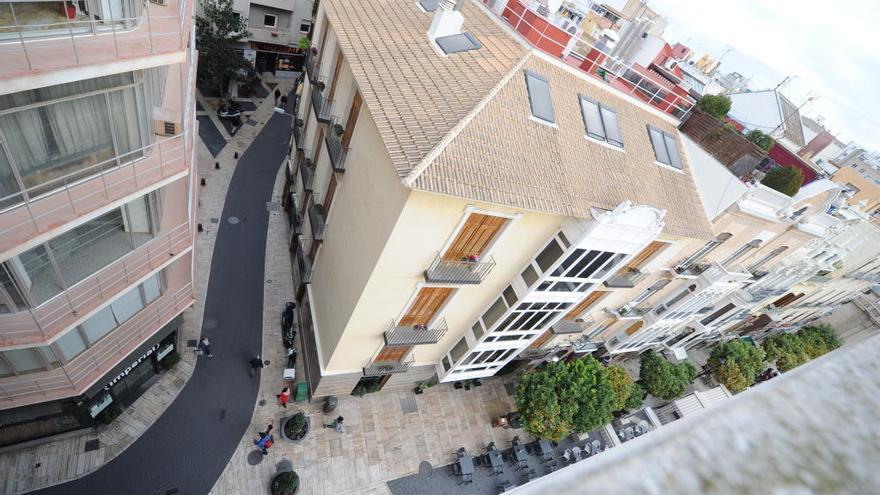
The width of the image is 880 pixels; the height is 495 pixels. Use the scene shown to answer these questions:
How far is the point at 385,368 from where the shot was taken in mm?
24094

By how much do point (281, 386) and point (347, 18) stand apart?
21007mm

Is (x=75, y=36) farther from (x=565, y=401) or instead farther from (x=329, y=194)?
(x=565, y=401)

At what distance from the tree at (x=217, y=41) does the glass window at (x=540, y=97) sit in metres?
30.8

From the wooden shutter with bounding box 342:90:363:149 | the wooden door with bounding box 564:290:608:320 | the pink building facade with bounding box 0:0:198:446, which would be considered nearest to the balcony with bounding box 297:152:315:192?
the wooden shutter with bounding box 342:90:363:149

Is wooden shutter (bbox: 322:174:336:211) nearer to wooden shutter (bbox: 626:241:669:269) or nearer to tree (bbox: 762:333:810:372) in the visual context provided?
wooden shutter (bbox: 626:241:669:269)

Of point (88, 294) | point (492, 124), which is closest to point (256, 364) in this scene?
point (88, 294)

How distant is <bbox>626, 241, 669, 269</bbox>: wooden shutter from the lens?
22.5 m

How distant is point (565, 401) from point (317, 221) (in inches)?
721

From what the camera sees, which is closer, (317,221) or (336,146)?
(336,146)

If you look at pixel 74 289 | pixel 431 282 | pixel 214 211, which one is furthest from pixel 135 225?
pixel 214 211

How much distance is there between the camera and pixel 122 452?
20.9 metres

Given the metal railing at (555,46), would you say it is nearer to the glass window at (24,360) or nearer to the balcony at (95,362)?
the balcony at (95,362)

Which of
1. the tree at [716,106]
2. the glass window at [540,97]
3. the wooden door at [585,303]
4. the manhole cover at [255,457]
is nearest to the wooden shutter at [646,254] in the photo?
the wooden door at [585,303]

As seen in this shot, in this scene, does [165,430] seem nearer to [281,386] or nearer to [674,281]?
[281,386]
